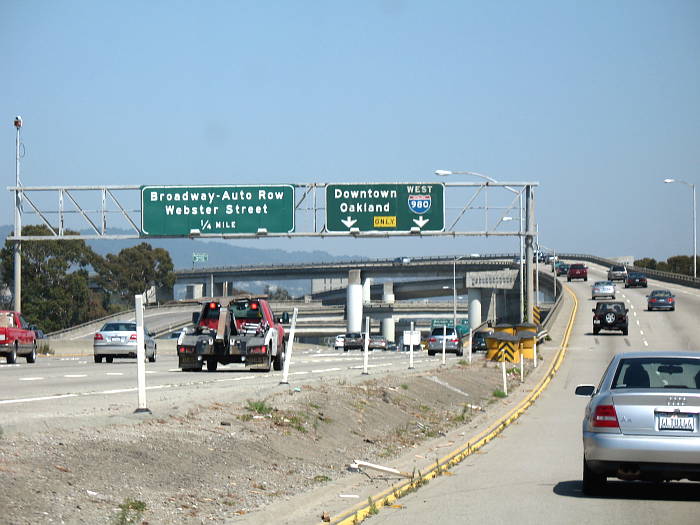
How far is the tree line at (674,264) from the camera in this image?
552 ft

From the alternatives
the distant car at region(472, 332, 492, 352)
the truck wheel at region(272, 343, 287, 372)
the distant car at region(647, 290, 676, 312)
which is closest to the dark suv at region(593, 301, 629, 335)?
the distant car at region(472, 332, 492, 352)

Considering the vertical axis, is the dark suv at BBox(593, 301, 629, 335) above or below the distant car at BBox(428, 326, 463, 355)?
above

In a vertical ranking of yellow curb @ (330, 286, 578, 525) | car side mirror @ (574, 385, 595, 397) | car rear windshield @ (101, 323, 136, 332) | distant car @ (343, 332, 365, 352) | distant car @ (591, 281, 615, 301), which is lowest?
distant car @ (343, 332, 365, 352)

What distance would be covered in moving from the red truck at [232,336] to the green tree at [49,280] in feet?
258

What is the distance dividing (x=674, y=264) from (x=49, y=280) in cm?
10652

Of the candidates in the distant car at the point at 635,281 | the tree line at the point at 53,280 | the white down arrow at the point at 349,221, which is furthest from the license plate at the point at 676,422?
the distant car at the point at 635,281

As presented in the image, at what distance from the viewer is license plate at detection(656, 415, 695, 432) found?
10.4 meters

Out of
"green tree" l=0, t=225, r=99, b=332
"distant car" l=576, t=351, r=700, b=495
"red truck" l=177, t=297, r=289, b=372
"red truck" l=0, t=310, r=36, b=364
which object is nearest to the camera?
"distant car" l=576, t=351, r=700, b=495

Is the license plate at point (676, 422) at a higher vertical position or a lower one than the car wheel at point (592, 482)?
higher

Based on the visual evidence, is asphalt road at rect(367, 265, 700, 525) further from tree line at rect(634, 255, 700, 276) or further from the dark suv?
tree line at rect(634, 255, 700, 276)

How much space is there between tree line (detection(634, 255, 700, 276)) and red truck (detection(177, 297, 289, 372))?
14382cm

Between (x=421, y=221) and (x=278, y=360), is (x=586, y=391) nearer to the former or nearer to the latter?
(x=278, y=360)

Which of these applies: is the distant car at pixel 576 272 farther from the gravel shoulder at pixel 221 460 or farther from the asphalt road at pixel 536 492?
the gravel shoulder at pixel 221 460

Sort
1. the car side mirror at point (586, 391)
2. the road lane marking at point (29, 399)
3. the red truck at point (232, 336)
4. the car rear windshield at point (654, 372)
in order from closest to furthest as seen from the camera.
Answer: the car rear windshield at point (654, 372)
the car side mirror at point (586, 391)
the road lane marking at point (29, 399)
the red truck at point (232, 336)
